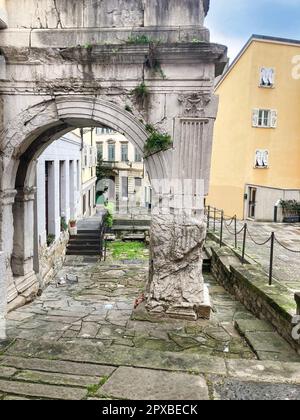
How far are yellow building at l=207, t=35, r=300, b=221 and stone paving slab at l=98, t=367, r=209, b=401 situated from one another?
572 inches

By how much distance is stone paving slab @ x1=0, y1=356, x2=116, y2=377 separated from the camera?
3115mm

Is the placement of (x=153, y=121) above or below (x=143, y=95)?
below

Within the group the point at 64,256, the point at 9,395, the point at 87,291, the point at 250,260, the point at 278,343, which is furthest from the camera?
the point at 64,256

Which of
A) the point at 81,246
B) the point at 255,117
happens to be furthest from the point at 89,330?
the point at 255,117

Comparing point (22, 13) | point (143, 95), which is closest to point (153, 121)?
point (143, 95)

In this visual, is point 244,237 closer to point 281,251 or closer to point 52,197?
point 281,251

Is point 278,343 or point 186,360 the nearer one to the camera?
point 186,360

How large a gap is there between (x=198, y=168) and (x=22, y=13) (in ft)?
10.9

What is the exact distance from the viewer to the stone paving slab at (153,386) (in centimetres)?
266

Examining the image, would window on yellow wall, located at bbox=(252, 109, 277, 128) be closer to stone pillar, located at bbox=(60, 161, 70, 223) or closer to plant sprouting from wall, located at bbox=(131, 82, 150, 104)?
stone pillar, located at bbox=(60, 161, 70, 223)

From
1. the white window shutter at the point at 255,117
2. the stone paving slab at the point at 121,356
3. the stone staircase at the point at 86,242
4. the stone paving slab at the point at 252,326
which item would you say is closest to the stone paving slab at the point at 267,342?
the stone paving slab at the point at 252,326

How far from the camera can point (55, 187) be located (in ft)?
30.3

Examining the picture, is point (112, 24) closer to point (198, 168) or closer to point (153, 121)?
point (153, 121)

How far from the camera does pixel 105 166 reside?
33812mm
